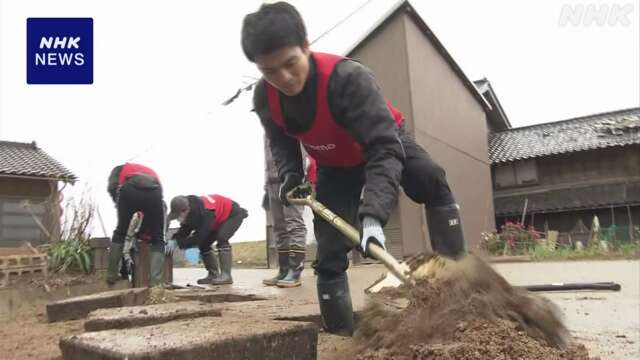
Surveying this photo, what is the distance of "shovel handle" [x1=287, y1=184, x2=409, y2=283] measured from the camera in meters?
1.79

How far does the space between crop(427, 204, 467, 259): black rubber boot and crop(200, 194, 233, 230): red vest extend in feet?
13.3

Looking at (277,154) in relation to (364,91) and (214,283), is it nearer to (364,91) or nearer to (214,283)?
(364,91)

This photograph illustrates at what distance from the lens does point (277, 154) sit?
245 cm

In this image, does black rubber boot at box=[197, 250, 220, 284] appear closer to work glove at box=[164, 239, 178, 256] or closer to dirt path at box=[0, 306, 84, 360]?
→ work glove at box=[164, 239, 178, 256]

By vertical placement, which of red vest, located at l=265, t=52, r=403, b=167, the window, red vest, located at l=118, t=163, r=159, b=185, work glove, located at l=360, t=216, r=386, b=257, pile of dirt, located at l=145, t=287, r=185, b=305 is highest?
the window

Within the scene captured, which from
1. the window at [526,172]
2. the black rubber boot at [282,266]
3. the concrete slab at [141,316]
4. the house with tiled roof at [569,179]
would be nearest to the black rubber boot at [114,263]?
the black rubber boot at [282,266]

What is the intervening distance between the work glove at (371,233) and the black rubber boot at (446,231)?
0.47 m

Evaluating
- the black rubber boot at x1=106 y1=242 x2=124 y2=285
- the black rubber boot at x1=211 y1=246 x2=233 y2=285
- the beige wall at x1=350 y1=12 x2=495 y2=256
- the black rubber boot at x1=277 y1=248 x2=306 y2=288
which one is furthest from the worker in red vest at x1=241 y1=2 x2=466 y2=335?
the beige wall at x1=350 y1=12 x2=495 y2=256

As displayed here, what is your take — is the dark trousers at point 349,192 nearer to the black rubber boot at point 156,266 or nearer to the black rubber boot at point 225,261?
the black rubber boot at point 156,266

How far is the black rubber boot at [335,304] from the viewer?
2.29 metres

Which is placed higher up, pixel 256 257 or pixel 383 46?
pixel 383 46

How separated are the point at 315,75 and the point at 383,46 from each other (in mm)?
10187

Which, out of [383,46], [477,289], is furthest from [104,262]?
[383,46]

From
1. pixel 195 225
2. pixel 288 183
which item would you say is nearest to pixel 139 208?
pixel 195 225
